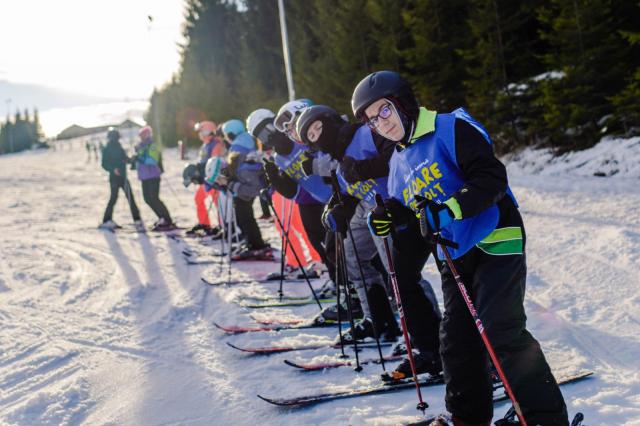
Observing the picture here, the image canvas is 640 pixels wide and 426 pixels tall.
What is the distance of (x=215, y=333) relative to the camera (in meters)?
4.93

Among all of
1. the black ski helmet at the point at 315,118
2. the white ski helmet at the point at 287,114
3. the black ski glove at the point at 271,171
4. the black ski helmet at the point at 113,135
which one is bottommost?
the black ski glove at the point at 271,171

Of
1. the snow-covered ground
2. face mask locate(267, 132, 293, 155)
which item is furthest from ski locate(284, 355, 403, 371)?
face mask locate(267, 132, 293, 155)

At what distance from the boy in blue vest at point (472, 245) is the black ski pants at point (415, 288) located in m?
0.75

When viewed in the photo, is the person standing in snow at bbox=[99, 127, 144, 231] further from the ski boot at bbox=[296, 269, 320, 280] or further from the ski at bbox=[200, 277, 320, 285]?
the ski boot at bbox=[296, 269, 320, 280]

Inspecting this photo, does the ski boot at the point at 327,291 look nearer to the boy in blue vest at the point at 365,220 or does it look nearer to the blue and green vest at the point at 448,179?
the boy in blue vest at the point at 365,220

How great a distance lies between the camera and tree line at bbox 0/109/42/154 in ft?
305

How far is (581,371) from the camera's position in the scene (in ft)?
11.2

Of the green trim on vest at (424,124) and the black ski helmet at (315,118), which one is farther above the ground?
the black ski helmet at (315,118)

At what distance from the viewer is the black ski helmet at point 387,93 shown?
268 centimetres

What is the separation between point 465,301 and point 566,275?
3.38 m

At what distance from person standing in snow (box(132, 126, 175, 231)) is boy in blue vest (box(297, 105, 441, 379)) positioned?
799 centimetres

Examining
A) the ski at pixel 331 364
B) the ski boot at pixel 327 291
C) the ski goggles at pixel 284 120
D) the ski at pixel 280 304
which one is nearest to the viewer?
the ski at pixel 331 364

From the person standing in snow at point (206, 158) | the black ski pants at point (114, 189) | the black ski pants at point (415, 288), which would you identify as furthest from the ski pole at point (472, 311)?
the black ski pants at point (114, 189)

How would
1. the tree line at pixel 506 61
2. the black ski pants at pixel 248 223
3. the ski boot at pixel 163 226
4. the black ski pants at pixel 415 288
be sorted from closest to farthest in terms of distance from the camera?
the black ski pants at pixel 415 288, the black ski pants at pixel 248 223, the tree line at pixel 506 61, the ski boot at pixel 163 226
